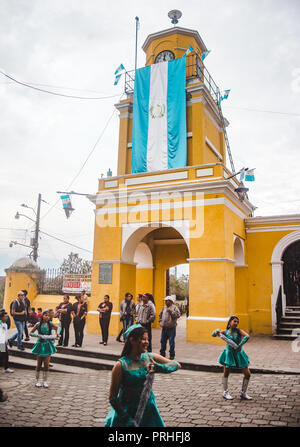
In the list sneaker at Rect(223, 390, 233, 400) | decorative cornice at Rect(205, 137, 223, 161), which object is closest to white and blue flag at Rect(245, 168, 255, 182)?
decorative cornice at Rect(205, 137, 223, 161)

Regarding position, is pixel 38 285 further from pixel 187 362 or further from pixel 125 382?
pixel 125 382

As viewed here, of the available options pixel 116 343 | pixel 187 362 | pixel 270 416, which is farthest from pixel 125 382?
pixel 116 343

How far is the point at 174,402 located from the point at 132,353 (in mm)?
2994

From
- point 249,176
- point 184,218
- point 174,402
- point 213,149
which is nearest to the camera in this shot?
point 174,402

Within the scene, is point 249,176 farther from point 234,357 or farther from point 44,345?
point 44,345

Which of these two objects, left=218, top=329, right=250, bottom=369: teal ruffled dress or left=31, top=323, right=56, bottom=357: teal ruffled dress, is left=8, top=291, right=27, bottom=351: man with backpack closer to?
left=31, top=323, right=56, bottom=357: teal ruffled dress

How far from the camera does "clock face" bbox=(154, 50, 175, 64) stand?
1546 cm

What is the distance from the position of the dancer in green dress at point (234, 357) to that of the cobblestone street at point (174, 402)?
20 centimetres

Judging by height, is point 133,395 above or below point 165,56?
below

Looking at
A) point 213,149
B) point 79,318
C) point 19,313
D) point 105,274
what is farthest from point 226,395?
point 213,149

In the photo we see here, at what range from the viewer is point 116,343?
10258mm

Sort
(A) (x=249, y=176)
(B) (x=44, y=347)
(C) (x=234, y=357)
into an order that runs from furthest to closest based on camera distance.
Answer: (A) (x=249, y=176) < (B) (x=44, y=347) < (C) (x=234, y=357)

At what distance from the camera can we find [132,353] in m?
3.01

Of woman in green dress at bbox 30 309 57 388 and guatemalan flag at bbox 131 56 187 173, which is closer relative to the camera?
woman in green dress at bbox 30 309 57 388
